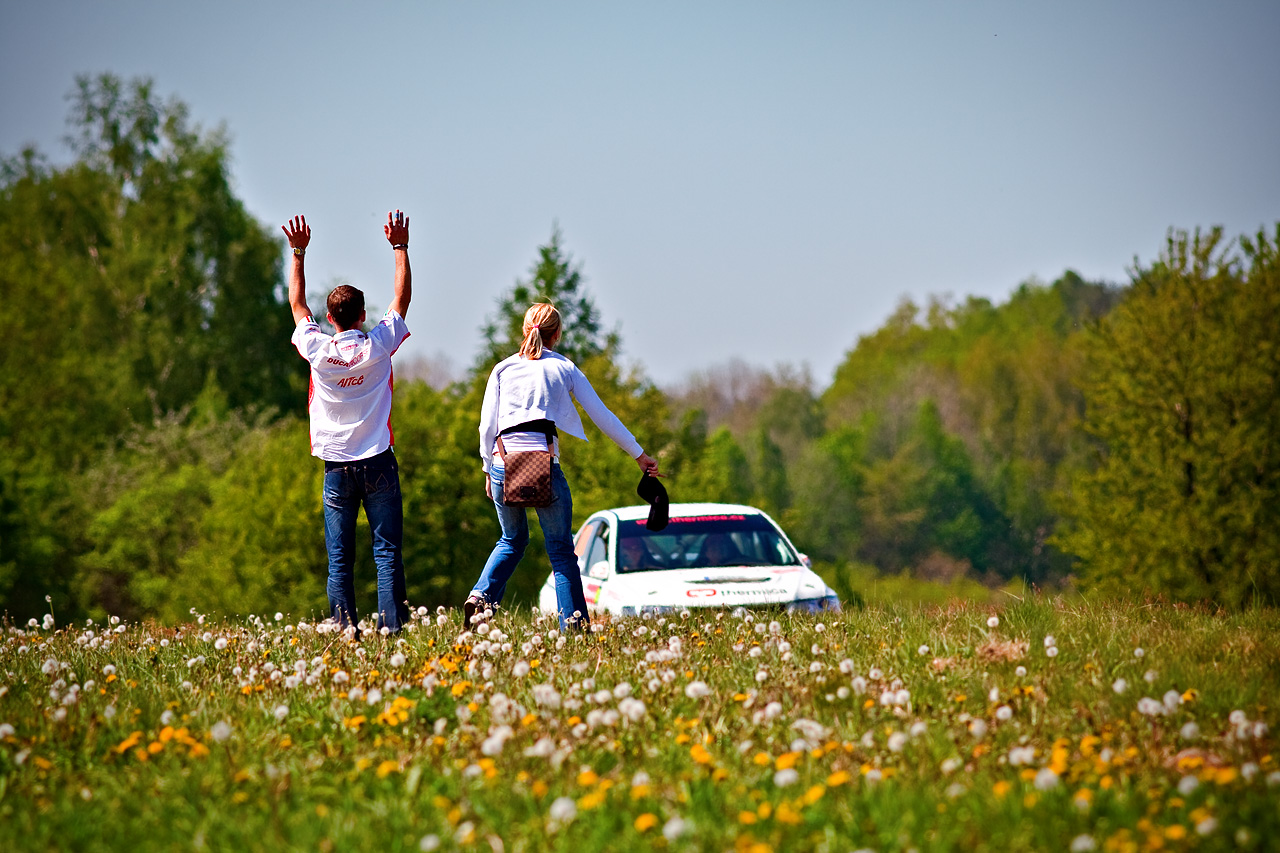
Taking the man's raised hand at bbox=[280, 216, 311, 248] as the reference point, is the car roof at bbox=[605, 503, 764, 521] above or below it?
below

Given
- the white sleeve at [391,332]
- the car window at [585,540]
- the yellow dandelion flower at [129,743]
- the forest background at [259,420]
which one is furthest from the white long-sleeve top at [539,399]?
the forest background at [259,420]

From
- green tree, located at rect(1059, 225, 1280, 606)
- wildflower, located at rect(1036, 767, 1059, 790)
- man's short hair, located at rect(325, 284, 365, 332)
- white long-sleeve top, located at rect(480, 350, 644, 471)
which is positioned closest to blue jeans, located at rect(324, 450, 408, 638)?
white long-sleeve top, located at rect(480, 350, 644, 471)

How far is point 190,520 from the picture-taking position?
4497 cm

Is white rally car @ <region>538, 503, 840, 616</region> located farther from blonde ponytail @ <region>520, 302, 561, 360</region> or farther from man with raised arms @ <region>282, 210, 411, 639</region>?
blonde ponytail @ <region>520, 302, 561, 360</region>

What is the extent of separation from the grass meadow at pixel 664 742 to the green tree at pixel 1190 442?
26.7 meters

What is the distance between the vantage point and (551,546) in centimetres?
710

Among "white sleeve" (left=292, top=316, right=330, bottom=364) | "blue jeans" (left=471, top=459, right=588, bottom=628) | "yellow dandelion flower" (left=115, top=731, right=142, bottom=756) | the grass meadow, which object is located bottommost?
the grass meadow

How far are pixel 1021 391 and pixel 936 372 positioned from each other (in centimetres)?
914

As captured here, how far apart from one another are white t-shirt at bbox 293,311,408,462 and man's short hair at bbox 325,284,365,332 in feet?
0.20

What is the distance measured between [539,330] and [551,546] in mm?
1312

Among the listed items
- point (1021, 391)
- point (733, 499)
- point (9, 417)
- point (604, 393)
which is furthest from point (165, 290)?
point (1021, 391)

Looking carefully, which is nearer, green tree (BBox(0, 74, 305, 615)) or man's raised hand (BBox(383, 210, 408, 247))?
man's raised hand (BBox(383, 210, 408, 247))

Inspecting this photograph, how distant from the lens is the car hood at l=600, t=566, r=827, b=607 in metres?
8.65

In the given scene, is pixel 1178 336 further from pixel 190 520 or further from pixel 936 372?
pixel 936 372
